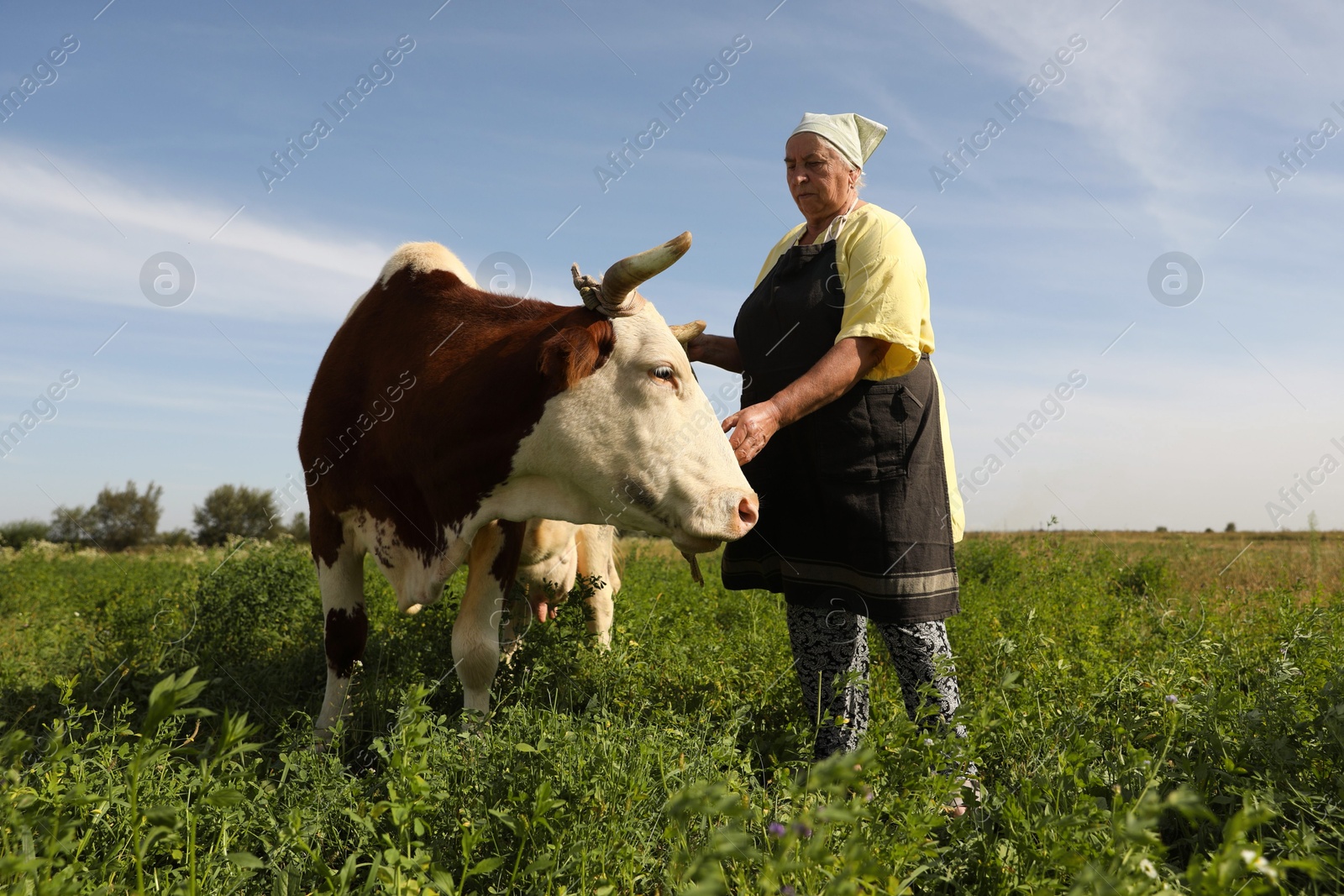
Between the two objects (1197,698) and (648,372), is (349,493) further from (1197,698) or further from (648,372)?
(1197,698)

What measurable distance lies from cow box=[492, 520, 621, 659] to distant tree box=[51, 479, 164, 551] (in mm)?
34177

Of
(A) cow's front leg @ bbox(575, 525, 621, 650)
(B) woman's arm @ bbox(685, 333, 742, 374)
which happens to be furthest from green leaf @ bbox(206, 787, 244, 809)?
(A) cow's front leg @ bbox(575, 525, 621, 650)

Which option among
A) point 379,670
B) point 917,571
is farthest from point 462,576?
point 917,571

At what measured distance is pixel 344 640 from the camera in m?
4.29

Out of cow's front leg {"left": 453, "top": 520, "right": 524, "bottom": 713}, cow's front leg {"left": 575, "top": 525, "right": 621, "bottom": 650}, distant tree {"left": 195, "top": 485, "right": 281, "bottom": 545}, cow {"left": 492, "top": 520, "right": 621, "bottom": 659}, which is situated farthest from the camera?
distant tree {"left": 195, "top": 485, "right": 281, "bottom": 545}

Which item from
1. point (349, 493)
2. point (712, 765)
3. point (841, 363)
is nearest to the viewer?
point (712, 765)

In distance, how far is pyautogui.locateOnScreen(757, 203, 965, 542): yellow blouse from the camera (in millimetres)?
3248

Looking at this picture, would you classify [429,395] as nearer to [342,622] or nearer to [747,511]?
[342,622]

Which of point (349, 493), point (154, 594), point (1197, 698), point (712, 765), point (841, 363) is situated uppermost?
point (841, 363)

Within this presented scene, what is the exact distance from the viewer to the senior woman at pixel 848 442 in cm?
328

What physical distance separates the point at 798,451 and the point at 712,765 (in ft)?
4.34

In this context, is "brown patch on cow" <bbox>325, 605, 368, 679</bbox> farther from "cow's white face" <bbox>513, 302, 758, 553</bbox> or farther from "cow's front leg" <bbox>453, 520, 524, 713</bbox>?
"cow's white face" <bbox>513, 302, 758, 553</bbox>

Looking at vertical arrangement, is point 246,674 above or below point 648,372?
below

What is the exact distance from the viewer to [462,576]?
6.36m
